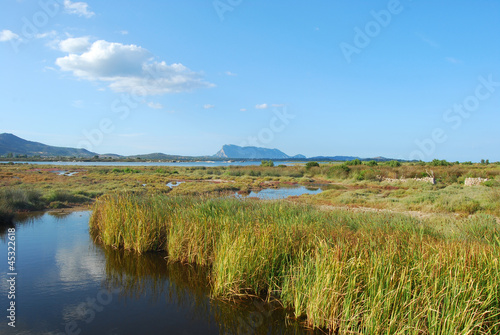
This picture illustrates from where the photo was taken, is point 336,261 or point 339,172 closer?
point 336,261

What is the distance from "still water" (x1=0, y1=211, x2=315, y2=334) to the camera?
217 inches

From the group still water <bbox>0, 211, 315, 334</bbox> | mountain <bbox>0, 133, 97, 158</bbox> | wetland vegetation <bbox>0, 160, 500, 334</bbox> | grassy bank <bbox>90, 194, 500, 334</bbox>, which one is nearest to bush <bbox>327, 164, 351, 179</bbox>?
wetland vegetation <bbox>0, 160, 500, 334</bbox>

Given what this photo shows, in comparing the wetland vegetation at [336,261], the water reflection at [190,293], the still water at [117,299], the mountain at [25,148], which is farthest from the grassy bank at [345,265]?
the mountain at [25,148]

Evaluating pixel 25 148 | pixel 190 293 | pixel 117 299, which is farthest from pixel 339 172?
pixel 25 148

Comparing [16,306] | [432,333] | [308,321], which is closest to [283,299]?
[308,321]

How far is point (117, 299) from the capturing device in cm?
660

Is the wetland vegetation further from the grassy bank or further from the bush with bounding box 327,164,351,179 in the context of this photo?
the bush with bounding box 327,164,351,179

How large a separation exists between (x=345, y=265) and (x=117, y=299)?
481cm

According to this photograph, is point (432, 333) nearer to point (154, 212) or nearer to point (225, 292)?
point (225, 292)

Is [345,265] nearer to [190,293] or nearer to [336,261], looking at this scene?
[336,261]

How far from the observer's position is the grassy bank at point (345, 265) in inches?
170

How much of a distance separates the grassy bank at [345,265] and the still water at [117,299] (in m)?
0.42

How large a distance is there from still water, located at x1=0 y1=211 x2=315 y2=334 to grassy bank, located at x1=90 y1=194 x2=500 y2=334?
1.39 feet

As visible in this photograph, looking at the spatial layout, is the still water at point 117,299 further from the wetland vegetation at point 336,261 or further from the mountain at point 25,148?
the mountain at point 25,148
